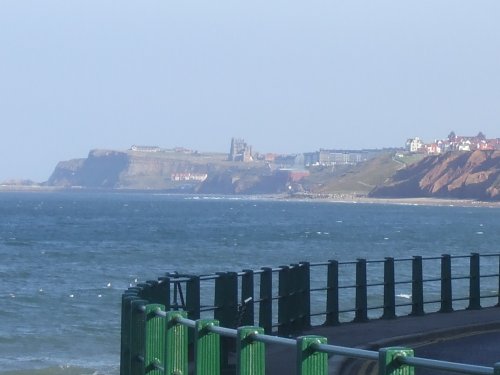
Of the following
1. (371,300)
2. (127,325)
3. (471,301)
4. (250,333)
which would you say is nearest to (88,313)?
(371,300)

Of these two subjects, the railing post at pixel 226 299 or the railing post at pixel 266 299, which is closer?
the railing post at pixel 226 299

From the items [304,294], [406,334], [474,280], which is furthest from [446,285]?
[406,334]

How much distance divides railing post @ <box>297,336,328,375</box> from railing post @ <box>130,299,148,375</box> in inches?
116

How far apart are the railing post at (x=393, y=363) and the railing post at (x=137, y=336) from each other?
11.9 feet

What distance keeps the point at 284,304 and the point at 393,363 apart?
9.62m

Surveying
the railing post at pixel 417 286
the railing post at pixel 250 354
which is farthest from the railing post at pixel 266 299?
the railing post at pixel 250 354

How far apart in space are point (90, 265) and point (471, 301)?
39.3 metres

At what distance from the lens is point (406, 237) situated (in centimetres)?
8694

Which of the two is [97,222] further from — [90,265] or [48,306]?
[48,306]

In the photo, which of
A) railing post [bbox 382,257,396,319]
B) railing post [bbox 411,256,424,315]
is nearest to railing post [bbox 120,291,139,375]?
railing post [bbox 382,257,396,319]

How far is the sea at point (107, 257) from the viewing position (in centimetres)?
2855

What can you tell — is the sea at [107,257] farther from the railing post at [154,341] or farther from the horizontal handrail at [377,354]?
the horizontal handrail at [377,354]

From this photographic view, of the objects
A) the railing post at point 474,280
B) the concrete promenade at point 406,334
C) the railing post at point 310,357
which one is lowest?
the concrete promenade at point 406,334

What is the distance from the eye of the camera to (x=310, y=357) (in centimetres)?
653
